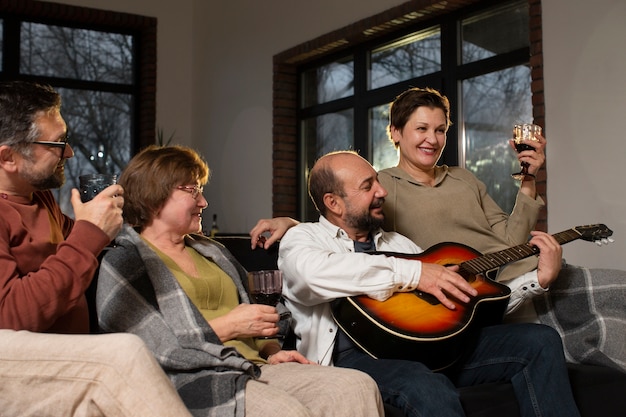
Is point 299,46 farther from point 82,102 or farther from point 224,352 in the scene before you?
point 224,352

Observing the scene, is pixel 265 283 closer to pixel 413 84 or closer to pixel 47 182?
pixel 47 182

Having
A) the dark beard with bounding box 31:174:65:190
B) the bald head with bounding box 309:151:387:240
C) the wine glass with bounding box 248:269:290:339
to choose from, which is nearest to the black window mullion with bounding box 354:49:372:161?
the bald head with bounding box 309:151:387:240

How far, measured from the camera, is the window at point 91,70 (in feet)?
25.1

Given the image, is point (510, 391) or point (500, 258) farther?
point (500, 258)

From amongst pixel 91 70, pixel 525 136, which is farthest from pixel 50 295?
pixel 91 70

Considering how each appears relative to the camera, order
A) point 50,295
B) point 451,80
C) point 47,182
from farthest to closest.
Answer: point 451,80 → point 47,182 → point 50,295

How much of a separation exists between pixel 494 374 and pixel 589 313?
1.57 feet

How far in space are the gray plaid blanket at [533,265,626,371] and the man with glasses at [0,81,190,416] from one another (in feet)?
5.26

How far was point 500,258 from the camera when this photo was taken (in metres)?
2.46

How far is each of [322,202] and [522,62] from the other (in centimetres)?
293

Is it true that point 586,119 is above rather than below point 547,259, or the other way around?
above

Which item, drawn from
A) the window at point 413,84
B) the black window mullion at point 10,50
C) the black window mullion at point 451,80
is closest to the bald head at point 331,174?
the window at point 413,84

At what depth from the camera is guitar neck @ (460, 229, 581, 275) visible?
2.42 meters

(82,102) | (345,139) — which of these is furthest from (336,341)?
(82,102)
